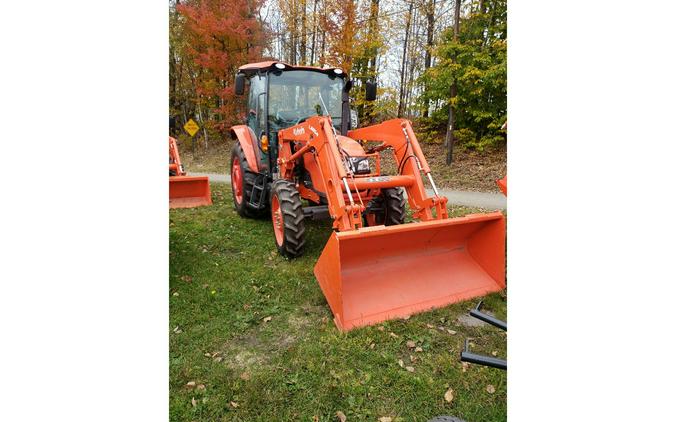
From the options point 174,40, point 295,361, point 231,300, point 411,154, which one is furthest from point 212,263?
point 174,40

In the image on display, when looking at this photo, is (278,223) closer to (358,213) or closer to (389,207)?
Answer: (389,207)

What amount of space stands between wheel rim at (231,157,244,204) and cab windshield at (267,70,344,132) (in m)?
1.53

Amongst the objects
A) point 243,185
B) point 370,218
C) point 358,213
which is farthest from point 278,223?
point 243,185

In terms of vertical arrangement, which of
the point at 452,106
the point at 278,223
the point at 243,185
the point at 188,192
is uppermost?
the point at 452,106

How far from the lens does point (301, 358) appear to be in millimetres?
3012

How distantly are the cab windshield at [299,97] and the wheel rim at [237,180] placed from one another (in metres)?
1.53

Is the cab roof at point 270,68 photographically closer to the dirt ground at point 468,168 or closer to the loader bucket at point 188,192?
the loader bucket at point 188,192

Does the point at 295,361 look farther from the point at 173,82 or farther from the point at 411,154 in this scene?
the point at 173,82

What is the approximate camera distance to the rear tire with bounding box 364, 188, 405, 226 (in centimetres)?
536

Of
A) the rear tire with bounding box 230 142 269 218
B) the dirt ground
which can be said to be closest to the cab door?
the rear tire with bounding box 230 142 269 218

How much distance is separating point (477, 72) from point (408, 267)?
27.5 ft

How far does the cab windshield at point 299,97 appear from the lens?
20.2 ft

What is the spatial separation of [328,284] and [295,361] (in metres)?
0.77

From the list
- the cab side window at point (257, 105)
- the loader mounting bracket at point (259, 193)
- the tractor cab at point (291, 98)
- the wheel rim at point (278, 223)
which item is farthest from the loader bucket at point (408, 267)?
the cab side window at point (257, 105)
